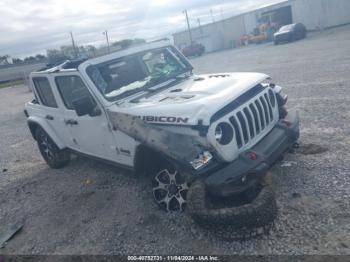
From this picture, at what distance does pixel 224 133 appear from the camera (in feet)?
11.3

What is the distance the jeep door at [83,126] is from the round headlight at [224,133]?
1619 mm

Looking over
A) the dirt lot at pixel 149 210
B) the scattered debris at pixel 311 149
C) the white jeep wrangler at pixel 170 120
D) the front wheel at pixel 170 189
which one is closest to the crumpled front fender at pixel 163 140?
the white jeep wrangler at pixel 170 120

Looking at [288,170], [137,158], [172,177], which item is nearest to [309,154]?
[288,170]

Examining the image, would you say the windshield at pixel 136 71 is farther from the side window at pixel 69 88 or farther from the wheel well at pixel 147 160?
the wheel well at pixel 147 160

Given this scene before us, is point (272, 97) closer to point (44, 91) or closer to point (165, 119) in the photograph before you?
point (165, 119)

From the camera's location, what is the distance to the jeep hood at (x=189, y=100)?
3.35 meters

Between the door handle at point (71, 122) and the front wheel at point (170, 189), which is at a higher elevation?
the door handle at point (71, 122)

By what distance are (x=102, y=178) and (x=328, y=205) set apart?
3.52 metres

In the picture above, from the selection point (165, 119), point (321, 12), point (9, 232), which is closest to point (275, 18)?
point (321, 12)

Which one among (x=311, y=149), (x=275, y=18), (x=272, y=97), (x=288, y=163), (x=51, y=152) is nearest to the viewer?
(x=272, y=97)

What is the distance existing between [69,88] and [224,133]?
9.02 feet

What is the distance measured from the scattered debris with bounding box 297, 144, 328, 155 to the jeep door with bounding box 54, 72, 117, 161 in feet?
9.51

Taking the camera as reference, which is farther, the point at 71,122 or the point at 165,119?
the point at 71,122

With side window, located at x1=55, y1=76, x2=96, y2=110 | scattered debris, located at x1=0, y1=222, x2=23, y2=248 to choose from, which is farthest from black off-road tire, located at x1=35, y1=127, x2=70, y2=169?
A: scattered debris, located at x1=0, y1=222, x2=23, y2=248
